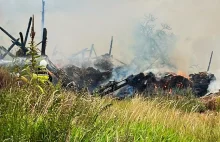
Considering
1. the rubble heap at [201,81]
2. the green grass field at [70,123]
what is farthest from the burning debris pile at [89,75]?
the green grass field at [70,123]

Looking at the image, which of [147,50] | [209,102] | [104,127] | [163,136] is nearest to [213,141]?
[163,136]

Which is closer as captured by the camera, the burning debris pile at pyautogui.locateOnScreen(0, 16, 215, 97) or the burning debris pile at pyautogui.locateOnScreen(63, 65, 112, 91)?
the burning debris pile at pyautogui.locateOnScreen(0, 16, 215, 97)

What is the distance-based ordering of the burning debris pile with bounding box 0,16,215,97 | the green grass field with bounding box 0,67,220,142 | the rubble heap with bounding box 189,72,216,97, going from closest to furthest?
the green grass field with bounding box 0,67,220,142, the burning debris pile with bounding box 0,16,215,97, the rubble heap with bounding box 189,72,216,97

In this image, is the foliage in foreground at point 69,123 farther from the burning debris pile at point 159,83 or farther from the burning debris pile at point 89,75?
the burning debris pile at point 89,75

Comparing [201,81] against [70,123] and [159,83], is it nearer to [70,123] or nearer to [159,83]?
[159,83]

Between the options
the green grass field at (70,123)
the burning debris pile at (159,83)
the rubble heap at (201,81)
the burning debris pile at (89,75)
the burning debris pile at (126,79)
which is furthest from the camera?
the burning debris pile at (89,75)

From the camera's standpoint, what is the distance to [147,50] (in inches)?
1820

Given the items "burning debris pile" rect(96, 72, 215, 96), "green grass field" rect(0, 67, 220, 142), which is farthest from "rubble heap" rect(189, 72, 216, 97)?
"green grass field" rect(0, 67, 220, 142)

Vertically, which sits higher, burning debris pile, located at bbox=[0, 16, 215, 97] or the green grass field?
burning debris pile, located at bbox=[0, 16, 215, 97]

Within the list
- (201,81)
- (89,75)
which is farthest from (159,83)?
(89,75)

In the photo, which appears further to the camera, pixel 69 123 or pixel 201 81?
pixel 201 81

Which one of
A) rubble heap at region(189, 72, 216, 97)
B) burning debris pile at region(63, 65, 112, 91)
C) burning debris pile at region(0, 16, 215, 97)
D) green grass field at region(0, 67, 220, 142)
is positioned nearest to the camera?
green grass field at region(0, 67, 220, 142)

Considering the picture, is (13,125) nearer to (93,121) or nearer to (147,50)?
(93,121)

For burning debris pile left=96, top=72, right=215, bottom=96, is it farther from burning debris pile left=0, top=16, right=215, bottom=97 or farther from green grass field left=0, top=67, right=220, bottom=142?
green grass field left=0, top=67, right=220, bottom=142
